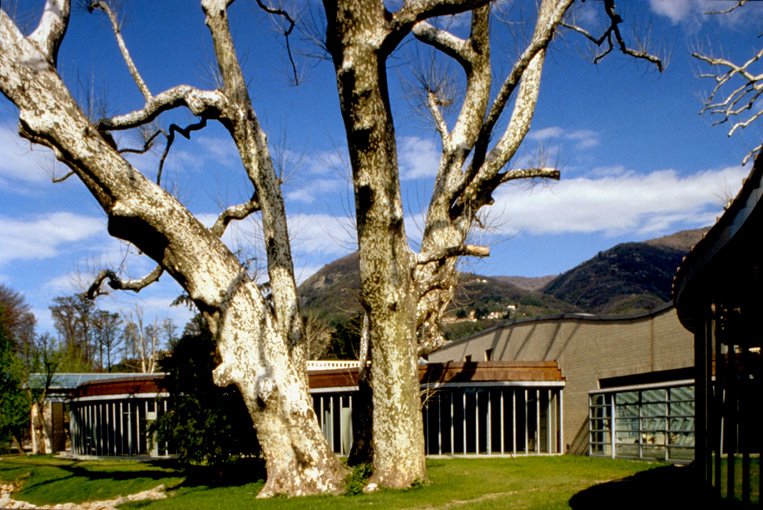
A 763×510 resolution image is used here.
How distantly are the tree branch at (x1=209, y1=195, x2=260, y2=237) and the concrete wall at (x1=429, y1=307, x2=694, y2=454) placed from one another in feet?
35.0

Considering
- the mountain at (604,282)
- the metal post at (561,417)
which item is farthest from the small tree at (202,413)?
the mountain at (604,282)

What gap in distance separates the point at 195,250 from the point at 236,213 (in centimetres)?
245

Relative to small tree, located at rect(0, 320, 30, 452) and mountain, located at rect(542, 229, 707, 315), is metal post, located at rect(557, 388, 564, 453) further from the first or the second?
mountain, located at rect(542, 229, 707, 315)

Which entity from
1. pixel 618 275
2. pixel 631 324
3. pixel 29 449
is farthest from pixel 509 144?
pixel 618 275

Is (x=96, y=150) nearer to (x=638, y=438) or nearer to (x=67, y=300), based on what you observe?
(x=638, y=438)

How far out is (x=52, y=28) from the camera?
13391 millimetres

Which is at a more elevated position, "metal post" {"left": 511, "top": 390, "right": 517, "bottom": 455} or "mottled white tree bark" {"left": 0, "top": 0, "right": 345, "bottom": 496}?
"mottled white tree bark" {"left": 0, "top": 0, "right": 345, "bottom": 496}

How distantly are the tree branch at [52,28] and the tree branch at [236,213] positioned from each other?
4.18 m

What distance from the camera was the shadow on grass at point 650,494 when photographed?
9258 mm

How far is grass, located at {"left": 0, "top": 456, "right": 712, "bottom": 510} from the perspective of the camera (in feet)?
36.6

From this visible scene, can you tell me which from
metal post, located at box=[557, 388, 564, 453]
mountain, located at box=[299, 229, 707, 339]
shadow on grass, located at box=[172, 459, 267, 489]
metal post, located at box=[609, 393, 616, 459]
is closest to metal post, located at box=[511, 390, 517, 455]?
metal post, located at box=[557, 388, 564, 453]

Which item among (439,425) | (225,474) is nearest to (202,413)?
(225,474)

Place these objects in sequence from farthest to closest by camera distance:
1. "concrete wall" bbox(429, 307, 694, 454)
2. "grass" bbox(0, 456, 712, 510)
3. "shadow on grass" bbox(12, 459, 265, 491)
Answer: "concrete wall" bbox(429, 307, 694, 454), "shadow on grass" bbox(12, 459, 265, 491), "grass" bbox(0, 456, 712, 510)

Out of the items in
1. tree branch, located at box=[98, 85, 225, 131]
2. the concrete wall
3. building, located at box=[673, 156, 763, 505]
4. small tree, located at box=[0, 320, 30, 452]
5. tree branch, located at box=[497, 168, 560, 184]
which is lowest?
small tree, located at box=[0, 320, 30, 452]
